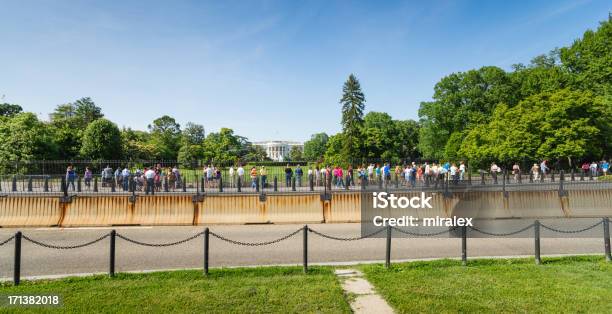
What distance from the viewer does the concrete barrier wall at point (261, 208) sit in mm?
13898

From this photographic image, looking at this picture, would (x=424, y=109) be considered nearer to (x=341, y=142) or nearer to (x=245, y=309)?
(x=341, y=142)

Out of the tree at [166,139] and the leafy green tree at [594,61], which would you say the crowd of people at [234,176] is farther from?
the tree at [166,139]

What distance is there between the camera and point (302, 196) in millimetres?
14930

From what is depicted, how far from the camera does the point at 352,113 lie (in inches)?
2781

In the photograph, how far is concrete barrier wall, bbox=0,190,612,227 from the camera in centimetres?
1390

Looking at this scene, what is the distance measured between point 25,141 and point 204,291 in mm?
41794

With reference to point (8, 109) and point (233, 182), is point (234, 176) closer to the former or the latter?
point (233, 182)

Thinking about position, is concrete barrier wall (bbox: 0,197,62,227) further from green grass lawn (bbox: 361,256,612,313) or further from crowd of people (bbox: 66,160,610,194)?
green grass lawn (bbox: 361,256,612,313)

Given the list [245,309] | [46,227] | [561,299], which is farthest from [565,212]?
[46,227]

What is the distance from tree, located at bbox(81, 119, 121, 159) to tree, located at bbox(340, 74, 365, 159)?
40107 millimetres

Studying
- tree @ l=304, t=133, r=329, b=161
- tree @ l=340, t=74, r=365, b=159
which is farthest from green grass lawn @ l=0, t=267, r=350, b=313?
tree @ l=304, t=133, r=329, b=161

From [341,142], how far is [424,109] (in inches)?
731

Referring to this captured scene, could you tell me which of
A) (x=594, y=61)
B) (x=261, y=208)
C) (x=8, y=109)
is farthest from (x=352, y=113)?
(x=8, y=109)

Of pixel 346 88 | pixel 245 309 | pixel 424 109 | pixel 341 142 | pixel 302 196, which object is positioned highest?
pixel 346 88
